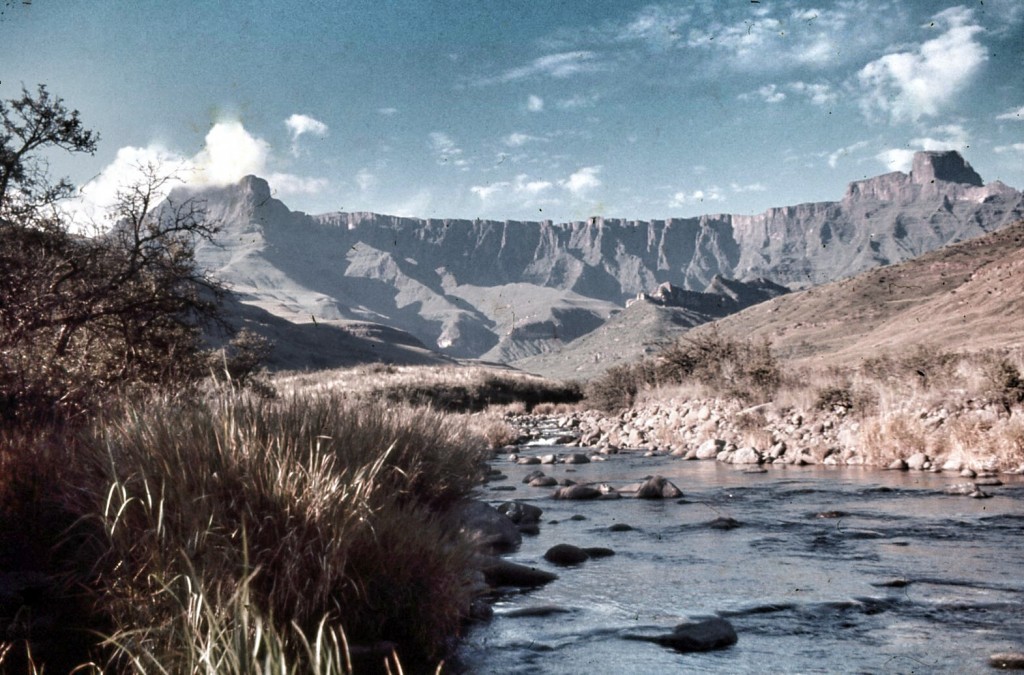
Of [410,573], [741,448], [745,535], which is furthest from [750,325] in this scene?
[410,573]

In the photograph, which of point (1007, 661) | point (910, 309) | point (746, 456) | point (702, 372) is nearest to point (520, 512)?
point (1007, 661)

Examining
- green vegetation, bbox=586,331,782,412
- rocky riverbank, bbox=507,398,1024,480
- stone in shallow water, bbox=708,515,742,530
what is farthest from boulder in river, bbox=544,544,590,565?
green vegetation, bbox=586,331,782,412

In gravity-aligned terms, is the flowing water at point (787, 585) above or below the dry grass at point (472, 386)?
below

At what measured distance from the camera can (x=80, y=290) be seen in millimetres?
10156

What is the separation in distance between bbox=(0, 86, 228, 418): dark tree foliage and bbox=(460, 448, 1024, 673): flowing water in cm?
449

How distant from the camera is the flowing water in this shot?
5.29 m

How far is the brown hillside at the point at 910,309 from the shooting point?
41.8 meters

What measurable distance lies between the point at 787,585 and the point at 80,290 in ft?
30.7

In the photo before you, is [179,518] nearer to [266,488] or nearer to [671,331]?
[266,488]

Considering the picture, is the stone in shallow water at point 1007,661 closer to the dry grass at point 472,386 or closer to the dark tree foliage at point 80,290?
the dark tree foliage at point 80,290

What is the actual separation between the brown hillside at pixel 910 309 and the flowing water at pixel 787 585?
28.3 meters

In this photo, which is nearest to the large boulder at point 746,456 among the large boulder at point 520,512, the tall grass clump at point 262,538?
the large boulder at point 520,512

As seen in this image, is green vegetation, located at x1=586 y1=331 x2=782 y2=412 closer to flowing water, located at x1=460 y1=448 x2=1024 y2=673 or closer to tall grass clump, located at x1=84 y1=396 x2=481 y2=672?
flowing water, located at x1=460 y1=448 x2=1024 y2=673

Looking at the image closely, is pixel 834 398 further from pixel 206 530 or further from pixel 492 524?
pixel 206 530
